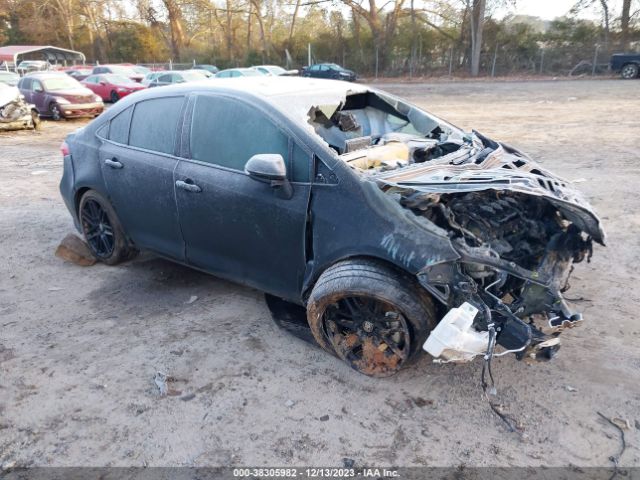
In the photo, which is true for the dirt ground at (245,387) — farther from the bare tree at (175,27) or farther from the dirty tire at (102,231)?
the bare tree at (175,27)

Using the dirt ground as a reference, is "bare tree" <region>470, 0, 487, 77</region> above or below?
above

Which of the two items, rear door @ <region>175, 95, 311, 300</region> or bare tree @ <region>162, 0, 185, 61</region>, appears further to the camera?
bare tree @ <region>162, 0, 185, 61</region>

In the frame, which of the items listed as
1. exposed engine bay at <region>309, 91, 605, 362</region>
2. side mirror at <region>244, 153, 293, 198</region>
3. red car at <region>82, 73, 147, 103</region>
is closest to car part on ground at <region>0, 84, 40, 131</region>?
red car at <region>82, 73, 147, 103</region>

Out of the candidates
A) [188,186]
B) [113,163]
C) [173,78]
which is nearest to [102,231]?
[113,163]

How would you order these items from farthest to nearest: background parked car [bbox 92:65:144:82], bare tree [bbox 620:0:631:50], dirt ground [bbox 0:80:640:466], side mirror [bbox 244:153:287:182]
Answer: bare tree [bbox 620:0:631:50], background parked car [bbox 92:65:144:82], side mirror [bbox 244:153:287:182], dirt ground [bbox 0:80:640:466]

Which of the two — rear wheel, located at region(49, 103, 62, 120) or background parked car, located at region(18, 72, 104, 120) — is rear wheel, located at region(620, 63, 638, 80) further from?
rear wheel, located at region(49, 103, 62, 120)

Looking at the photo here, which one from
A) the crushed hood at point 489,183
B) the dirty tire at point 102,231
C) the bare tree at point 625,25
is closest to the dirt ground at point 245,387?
the dirty tire at point 102,231

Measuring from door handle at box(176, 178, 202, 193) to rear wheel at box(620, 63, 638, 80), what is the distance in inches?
1089

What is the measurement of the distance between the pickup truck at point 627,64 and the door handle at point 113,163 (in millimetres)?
27362

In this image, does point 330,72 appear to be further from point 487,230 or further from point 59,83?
point 487,230

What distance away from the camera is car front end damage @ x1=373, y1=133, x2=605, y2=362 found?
276 centimetres

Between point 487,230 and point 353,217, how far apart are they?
2.76 ft

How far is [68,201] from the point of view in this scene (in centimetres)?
496

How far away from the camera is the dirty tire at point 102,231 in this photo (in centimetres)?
459
